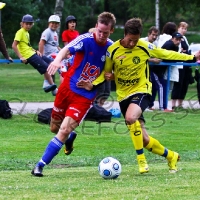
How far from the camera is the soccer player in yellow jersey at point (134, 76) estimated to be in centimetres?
904

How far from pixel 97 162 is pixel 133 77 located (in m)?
2.15

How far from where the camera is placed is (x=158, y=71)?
17531mm

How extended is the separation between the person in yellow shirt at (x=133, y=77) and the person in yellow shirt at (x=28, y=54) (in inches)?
292

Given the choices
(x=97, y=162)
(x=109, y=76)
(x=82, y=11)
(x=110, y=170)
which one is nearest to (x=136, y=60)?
(x=109, y=76)

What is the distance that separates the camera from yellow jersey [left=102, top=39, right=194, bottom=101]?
30.0 feet

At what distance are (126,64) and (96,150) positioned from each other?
3414 mm

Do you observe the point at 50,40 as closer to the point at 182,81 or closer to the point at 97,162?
the point at 182,81

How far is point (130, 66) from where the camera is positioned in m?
9.20

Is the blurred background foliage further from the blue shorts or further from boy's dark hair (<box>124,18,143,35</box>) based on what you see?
boy's dark hair (<box>124,18,143,35</box>)

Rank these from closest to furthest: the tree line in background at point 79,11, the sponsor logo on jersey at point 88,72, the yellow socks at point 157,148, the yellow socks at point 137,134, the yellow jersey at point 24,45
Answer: the yellow socks at point 137,134 < the sponsor logo on jersey at point 88,72 < the yellow socks at point 157,148 < the yellow jersey at point 24,45 < the tree line in background at point 79,11

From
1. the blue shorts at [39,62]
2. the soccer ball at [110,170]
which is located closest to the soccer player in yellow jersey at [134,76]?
the soccer ball at [110,170]

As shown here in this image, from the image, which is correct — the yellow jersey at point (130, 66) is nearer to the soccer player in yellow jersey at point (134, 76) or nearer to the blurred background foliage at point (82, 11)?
the soccer player in yellow jersey at point (134, 76)

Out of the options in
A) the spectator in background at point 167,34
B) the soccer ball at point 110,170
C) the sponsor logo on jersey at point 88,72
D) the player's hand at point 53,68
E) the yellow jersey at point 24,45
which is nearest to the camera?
the player's hand at point 53,68

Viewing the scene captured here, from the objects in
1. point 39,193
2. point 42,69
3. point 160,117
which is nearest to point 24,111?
point 42,69
